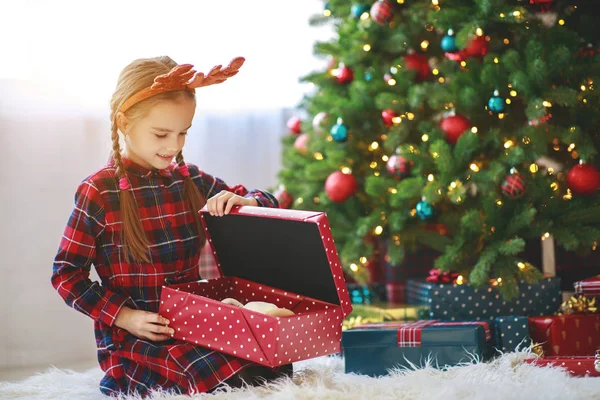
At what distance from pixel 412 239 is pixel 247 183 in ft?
3.06

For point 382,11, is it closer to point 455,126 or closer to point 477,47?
point 477,47

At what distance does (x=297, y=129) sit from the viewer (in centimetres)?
267

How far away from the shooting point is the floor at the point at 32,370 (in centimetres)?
211

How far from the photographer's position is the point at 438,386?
136 cm

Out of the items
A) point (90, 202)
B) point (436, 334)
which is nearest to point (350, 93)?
point (436, 334)

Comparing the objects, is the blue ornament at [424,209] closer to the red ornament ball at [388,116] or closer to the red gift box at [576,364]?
the red ornament ball at [388,116]

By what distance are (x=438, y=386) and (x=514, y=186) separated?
0.78 meters

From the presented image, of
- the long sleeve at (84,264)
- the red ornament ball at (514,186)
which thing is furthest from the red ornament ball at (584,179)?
the long sleeve at (84,264)

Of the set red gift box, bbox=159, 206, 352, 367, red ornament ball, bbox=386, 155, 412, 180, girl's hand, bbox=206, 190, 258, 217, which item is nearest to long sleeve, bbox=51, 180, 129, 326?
red gift box, bbox=159, 206, 352, 367

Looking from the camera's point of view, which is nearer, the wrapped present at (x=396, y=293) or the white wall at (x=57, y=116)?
the white wall at (x=57, y=116)

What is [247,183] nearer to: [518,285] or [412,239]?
[412,239]

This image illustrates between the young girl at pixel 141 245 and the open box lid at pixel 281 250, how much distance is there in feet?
0.21

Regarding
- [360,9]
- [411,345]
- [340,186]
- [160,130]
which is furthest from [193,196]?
[360,9]

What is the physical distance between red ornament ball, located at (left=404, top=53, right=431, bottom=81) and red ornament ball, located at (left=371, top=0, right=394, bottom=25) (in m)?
0.14
